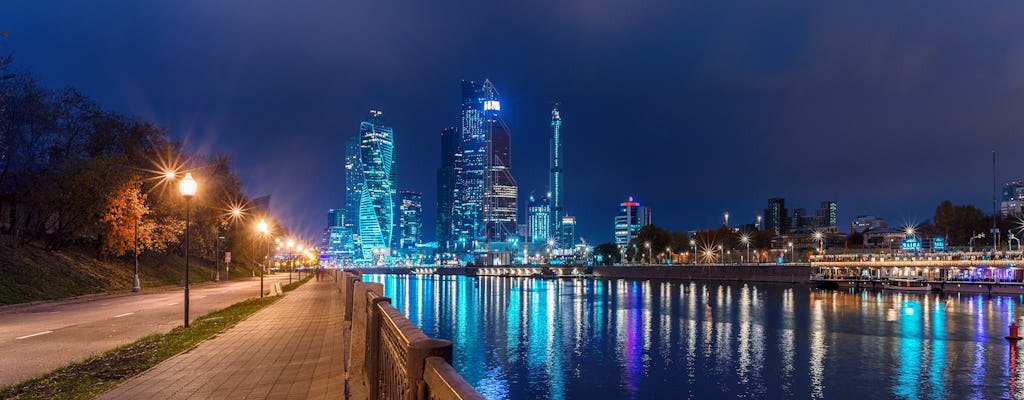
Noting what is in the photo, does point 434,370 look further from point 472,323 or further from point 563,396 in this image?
point 472,323

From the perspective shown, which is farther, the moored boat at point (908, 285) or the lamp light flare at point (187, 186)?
the moored boat at point (908, 285)

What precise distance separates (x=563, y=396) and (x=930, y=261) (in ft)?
320

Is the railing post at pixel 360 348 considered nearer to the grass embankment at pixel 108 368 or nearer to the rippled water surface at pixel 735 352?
the grass embankment at pixel 108 368

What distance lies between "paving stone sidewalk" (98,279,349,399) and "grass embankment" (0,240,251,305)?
60.3 ft

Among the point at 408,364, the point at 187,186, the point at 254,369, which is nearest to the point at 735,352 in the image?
the point at 187,186

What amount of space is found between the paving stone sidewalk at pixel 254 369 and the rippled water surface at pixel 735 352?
10.4 m

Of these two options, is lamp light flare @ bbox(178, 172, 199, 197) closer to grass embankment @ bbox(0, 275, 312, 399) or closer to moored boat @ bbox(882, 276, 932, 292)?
grass embankment @ bbox(0, 275, 312, 399)

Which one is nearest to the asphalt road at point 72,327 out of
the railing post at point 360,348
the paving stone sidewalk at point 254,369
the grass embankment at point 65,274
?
the grass embankment at point 65,274

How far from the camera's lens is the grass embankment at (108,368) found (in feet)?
34.8

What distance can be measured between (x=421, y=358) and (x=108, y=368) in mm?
11310

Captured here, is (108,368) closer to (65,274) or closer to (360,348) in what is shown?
(360,348)

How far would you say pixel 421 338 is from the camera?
4816 millimetres

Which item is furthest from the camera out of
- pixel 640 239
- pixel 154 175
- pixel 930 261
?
pixel 640 239

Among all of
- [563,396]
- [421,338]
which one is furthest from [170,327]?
[421,338]
